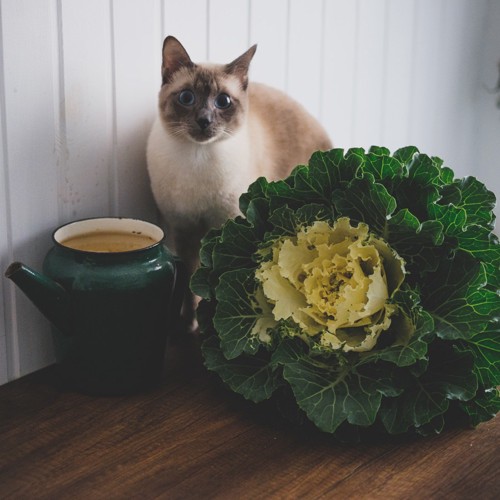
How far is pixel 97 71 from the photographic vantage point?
1130 millimetres

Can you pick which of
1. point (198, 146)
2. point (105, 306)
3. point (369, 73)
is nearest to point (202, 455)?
point (105, 306)

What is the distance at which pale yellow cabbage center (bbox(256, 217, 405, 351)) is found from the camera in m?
Result: 0.94

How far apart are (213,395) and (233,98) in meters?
0.43

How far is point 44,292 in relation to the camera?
3.26 ft

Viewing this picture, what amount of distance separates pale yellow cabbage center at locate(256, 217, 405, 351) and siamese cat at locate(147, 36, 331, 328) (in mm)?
209

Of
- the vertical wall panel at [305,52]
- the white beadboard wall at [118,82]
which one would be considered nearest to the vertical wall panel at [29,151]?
the white beadboard wall at [118,82]

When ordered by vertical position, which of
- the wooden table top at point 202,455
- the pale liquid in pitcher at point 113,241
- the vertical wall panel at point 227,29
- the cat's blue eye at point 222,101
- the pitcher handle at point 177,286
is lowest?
the wooden table top at point 202,455

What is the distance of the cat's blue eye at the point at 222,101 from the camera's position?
1153mm

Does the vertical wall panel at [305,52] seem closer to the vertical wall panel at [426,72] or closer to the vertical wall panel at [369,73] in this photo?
the vertical wall panel at [369,73]

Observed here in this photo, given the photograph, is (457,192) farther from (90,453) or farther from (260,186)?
(90,453)

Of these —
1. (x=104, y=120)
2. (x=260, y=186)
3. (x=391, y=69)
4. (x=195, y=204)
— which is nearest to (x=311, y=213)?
(x=260, y=186)

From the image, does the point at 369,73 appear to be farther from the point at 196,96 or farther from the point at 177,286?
the point at 177,286

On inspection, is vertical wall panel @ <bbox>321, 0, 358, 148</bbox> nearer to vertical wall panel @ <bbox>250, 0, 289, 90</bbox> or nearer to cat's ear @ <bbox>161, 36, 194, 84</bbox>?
vertical wall panel @ <bbox>250, 0, 289, 90</bbox>

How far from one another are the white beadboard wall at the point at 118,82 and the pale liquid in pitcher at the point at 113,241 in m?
0.05
